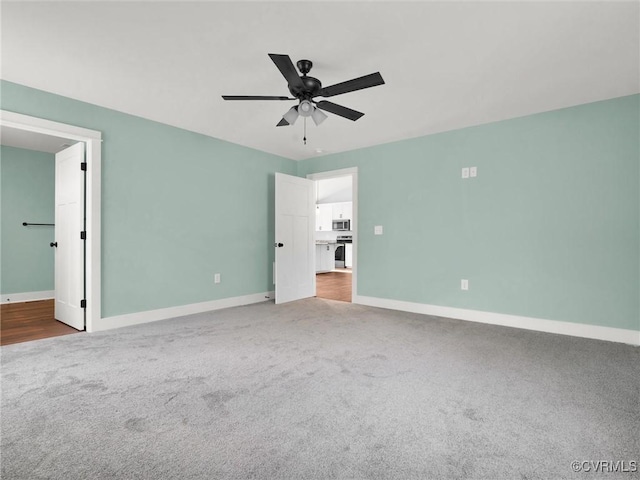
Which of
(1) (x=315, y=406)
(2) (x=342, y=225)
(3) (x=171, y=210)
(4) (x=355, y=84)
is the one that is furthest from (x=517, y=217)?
(2) (x=342, y=225)

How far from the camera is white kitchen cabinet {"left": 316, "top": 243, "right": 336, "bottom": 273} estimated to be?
8.94m

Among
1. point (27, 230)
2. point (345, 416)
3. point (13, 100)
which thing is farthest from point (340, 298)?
point (27, 230)

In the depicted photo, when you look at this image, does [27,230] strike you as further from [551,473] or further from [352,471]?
[551,473]

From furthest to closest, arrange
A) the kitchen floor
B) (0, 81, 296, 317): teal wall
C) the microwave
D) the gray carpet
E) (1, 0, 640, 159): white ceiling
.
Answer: the microwave < the kitchen floor < (0, 81, 296, 317): teal wall < (1, 0, 640, 159): white ceiling < the gray carpet

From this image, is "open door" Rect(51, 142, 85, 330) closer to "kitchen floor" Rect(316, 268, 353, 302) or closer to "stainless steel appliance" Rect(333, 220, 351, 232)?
"kitchen floor" Rect(316, 268, 353, 302)

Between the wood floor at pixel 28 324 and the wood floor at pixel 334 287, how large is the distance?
138 inches

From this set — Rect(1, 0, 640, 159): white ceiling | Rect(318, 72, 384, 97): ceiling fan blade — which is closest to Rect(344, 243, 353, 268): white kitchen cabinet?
Rect(1, 0, 640, 159): white ceiling

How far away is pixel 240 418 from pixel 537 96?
372 cm

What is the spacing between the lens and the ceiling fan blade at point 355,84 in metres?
2.22

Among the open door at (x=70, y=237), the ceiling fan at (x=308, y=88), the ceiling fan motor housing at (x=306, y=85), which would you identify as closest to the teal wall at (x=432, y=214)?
the open door at (x=70, y=237)

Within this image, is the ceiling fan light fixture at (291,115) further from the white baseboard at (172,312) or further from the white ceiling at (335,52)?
the white baseboard at (172,312)

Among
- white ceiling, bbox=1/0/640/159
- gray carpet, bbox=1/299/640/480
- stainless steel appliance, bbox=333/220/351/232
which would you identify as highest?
white ceiling, bbox=1/0/640/159

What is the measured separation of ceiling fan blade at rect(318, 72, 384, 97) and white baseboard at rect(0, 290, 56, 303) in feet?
17.3

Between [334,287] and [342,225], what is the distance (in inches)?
154
